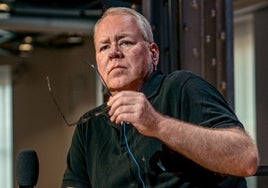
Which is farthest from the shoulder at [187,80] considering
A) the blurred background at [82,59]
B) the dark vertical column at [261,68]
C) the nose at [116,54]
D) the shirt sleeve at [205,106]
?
the dark vertical column at [261,68]

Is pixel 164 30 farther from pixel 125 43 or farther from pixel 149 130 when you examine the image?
pixel 149 130

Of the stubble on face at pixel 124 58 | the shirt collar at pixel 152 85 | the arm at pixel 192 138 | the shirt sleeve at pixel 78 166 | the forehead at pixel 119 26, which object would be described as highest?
the forehead at pixel 119 26

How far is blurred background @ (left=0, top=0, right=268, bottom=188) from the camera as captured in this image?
1.80 metres

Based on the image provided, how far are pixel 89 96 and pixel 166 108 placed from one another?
221 inches

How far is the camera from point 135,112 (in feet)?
3.56

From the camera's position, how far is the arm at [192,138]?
109cm

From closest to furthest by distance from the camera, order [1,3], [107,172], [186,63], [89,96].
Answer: [107,172]
[186,63]
[1,3]
[89,96]

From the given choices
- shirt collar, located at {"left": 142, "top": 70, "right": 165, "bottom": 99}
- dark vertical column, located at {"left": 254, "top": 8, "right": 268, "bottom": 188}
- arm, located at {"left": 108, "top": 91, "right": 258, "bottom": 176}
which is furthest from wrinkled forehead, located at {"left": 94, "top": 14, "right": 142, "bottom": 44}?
dark vertical column, located at {"left": 254, "top": 8, "right": 268, "bottom": 188}

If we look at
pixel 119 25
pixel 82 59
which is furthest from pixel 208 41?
pixel 82 59

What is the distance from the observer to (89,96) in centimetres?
685

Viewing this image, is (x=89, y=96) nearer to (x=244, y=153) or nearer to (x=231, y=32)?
(x=231, y=32)

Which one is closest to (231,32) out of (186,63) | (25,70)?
(186,63)

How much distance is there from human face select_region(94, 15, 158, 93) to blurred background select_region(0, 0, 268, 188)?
0.40 ft

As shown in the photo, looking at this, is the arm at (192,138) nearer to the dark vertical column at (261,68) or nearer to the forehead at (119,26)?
the forehead at (119,26)
